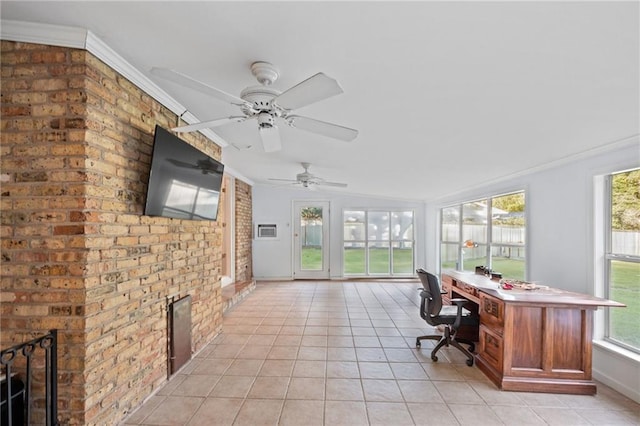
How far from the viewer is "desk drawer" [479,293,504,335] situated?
2730mm

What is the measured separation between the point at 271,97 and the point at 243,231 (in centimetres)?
553

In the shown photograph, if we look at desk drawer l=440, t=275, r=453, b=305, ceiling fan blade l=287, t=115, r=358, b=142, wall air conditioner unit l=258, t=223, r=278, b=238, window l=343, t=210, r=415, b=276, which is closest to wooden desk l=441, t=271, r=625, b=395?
desk drawer l=440, t=275, r=453, b=305

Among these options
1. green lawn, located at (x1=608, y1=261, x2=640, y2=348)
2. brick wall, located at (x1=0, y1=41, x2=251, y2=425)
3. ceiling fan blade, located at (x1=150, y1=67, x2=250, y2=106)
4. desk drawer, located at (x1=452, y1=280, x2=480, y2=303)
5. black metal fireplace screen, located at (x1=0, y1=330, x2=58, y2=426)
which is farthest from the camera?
desk drawer, located at (x1=452, y1=280, x2=480, y2=303)

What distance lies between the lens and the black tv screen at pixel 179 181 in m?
2.30

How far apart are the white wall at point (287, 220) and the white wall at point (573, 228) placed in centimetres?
399

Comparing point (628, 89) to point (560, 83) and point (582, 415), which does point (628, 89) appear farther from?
point (582, 415)

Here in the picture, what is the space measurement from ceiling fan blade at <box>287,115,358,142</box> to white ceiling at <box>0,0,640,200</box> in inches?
10.7

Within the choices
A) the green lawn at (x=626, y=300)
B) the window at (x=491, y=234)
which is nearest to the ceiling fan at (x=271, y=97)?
the green lawn at (x=626, y=300)

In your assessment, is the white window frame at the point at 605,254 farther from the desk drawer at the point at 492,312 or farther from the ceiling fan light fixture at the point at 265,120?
the ceiling fan light fixture at the point at 265,120

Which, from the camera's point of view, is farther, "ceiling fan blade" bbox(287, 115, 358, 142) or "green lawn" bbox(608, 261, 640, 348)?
"green lawn" bbox(608, 261, 640, 348)

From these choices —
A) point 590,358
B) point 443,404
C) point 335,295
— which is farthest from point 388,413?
point 335,295

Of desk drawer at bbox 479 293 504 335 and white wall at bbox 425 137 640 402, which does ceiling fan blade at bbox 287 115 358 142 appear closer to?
desk drawer at bbox 479 293 504 335

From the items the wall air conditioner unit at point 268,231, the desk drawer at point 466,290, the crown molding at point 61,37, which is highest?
the crown molding at point 61,37

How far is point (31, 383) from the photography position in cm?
178
